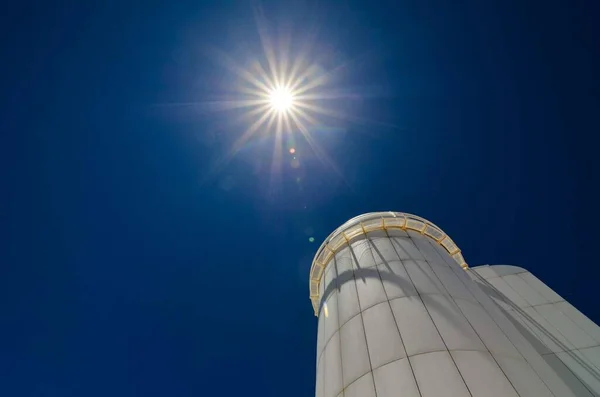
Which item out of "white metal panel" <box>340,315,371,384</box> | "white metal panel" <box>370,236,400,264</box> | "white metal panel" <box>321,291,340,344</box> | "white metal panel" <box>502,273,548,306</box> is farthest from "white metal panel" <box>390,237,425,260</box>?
"white metal panel" <box>502,273,548,306</box>

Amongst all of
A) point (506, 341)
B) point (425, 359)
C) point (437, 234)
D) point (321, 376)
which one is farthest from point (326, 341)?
point (437, 234)

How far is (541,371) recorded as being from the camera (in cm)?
839

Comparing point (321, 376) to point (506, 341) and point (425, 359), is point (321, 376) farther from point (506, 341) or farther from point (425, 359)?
point (506, 341)

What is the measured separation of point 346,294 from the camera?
12.0 m

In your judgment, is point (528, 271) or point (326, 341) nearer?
point (326, 341)

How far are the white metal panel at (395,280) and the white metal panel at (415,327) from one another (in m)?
0.35

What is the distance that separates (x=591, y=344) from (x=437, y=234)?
1137 centimetres

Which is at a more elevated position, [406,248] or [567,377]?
[406,248]

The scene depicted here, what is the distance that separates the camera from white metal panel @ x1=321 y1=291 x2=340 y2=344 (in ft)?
37.1

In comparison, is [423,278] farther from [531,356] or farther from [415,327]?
[531,356]

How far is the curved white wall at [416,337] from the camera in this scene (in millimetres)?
7539

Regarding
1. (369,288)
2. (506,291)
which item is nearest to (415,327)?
(369,288)

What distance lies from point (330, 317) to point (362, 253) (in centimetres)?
345

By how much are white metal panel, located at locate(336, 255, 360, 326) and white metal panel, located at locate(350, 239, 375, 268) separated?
50 cm
